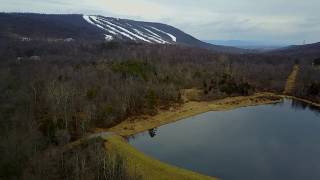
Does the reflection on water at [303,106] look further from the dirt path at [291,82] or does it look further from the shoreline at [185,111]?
the dirt path at [291,82]

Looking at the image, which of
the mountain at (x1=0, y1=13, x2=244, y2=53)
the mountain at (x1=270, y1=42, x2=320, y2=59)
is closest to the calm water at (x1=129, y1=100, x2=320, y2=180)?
the mountain at (x1=270, y1=42, x2=320, y2=59)

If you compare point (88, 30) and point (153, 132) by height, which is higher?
point (88, 30)

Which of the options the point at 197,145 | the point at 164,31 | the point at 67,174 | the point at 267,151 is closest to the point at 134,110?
the point at 197,145

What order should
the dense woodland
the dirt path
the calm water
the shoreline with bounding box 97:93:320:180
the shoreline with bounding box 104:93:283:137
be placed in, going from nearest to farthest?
the dense woodland
the shoreline with bounding box 97:93:320:180
the calm water
the shoreline with bounding box 104:93:283:137
the dirt path

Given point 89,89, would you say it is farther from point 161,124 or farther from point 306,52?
point 306,52

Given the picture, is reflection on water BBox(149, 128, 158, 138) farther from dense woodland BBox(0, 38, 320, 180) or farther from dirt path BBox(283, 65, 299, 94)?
dirt path BBox(283, 65, 299, 94)

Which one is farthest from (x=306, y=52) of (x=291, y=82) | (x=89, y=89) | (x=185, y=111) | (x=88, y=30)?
(x=89, y=89)

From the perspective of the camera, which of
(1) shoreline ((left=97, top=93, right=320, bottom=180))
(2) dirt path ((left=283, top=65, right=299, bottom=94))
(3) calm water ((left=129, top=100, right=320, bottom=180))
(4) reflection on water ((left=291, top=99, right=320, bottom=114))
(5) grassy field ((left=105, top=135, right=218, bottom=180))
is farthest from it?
(2) dirt path ((left=283, top=65, right=299, bottom=94))

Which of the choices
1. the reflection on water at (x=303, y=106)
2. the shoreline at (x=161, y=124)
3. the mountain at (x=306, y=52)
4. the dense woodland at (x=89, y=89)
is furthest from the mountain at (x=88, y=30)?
the reflection on water at (x=303, y=106)
